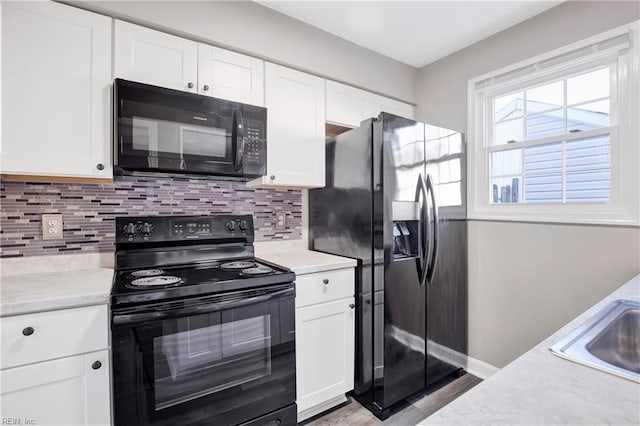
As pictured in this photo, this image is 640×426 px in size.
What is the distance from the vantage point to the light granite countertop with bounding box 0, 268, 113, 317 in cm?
116

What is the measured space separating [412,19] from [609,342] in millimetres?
2041

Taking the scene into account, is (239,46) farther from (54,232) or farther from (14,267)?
(14,267)

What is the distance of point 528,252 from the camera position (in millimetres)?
2137

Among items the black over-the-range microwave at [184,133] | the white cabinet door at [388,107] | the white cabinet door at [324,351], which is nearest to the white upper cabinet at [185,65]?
the black over-the-range microwave at [184,133]

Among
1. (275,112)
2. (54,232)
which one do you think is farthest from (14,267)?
(275,112)

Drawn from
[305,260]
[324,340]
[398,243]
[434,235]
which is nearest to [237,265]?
[305,260]

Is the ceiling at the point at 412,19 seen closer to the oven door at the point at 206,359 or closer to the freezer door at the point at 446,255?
the freezer door at the point at 446,255

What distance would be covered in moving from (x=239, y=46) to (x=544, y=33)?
1.94m

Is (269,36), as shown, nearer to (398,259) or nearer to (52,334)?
(398,259)

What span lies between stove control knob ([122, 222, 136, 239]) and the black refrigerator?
1.21 m

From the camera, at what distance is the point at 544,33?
2.07m

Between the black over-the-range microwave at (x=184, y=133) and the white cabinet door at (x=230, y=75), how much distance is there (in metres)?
0.10

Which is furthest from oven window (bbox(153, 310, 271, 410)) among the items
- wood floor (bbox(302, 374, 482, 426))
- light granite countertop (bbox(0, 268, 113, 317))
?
wood floor (bbox(302, 374, 482, 426))

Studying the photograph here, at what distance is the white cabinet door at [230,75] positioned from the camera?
5.91 feet
